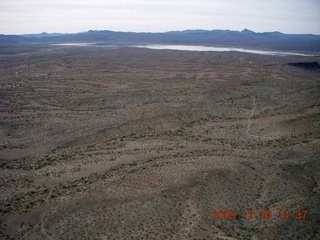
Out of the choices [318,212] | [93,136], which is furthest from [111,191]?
[318,212]

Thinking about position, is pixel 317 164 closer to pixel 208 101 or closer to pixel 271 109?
Result: pixel 271 109
